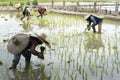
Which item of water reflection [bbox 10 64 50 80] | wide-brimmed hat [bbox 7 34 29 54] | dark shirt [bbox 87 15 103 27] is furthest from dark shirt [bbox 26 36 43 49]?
dark shirt [bbox 87 15 103 27]

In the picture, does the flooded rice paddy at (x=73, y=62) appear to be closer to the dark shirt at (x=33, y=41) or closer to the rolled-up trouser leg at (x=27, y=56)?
the rolled-up trouser leg at (x=27, y=56)

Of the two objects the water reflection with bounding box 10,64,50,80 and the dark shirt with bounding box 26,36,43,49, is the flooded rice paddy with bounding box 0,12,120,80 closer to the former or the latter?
the water reflection with bounding box 10,64,50,80

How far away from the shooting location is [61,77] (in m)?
6.53

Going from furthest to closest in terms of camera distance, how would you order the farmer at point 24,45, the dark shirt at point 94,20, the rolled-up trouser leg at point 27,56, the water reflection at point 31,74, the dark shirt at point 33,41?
the dark shirt at point 94,20, the rolled-up trouser leg at point 27,56, the dark shirt at point 33,41, the farmer at point 24,45, the water reflection at point 31,74

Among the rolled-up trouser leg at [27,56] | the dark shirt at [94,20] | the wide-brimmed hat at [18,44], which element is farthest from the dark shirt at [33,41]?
the dark shirt at [94,20]

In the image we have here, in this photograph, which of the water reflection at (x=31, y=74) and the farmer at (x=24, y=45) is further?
the farmer at (x=24, y=45)

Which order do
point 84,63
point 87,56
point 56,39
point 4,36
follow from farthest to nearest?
point 4,36 → point 56,39 → point 87,56 → point 84,63

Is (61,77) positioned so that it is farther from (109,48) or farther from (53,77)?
(109,48)

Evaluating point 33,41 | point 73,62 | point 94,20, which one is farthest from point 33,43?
point 94,20

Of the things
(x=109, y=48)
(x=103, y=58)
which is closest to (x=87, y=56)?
(x=103, y=58)

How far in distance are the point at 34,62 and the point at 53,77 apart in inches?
55.6

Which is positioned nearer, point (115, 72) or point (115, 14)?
point (115, 72)

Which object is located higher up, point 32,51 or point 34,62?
point 32,51

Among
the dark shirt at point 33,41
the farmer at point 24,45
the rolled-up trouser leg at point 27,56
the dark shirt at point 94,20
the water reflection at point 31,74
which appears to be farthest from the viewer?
the dark shirt at point 94,20
